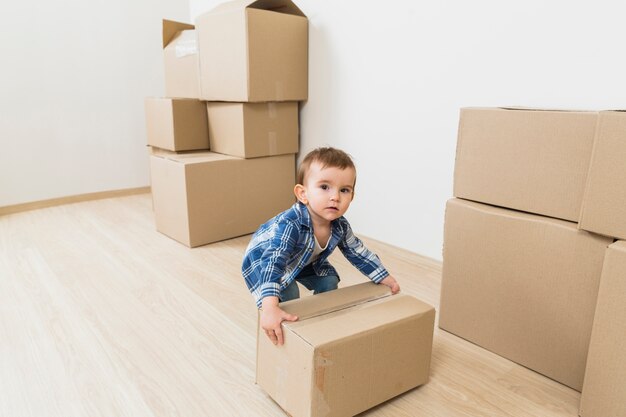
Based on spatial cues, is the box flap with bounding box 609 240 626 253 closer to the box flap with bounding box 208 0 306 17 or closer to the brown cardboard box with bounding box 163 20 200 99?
the box flap with bounding box 208 0 306 17

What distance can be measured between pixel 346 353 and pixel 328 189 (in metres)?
0.36

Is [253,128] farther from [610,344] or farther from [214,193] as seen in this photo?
[610,344]

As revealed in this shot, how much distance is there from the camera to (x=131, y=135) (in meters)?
3.01

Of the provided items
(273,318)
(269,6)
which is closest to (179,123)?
(269,6)

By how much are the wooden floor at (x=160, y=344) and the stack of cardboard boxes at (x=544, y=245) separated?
0.29 feet

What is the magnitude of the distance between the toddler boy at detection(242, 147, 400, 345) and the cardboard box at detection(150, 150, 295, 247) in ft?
3.06

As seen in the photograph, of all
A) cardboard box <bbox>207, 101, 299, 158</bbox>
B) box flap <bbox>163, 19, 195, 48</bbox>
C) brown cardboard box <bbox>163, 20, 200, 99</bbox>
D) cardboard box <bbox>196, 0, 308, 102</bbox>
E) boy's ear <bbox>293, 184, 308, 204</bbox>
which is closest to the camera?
boy's ear <bbox>293, 184, 308, 204</bbox>

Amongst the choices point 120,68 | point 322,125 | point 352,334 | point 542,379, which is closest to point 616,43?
point 542,379

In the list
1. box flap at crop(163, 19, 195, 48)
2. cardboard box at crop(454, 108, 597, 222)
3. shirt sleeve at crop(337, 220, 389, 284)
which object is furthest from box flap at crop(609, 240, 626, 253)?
box flap at crop(163, 19, 195, 48)

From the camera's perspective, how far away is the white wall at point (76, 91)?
8.39 feet

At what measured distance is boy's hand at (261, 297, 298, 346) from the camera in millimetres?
928

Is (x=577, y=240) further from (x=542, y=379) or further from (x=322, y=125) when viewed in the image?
(x=322, y=125)

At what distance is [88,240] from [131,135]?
1.08 metres

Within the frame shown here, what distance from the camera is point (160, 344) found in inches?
49.2
